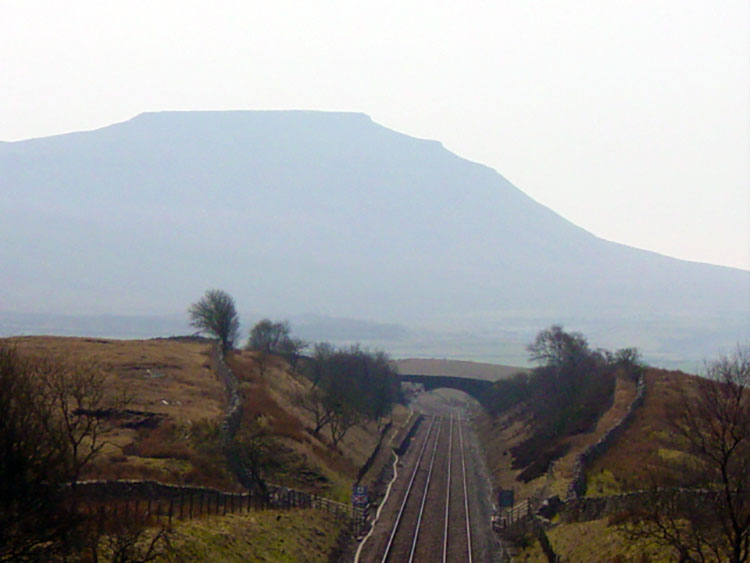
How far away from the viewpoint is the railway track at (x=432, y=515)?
3753 cm

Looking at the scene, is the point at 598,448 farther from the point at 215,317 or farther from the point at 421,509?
the point at 215,317

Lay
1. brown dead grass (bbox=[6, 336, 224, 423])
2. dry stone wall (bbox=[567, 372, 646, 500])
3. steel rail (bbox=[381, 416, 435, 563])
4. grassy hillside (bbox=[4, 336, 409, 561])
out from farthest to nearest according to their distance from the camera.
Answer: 1. brown dead grass (bbox=[6, 336, 224, 423])
2. dry stone wall (bbox=[567, 372, 646, 500])
3. steel rail (bbox=[381, 416, 435, 563])
4. grassy hillside (bbox=[4, 336, 409, 561])

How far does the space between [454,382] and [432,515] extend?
11396 centimetres

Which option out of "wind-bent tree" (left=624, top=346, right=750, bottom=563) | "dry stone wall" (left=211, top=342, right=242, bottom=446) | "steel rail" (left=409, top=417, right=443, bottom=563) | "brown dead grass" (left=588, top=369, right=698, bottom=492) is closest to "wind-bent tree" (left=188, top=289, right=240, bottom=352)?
"dry stone wall" (left=211, top=342, right=242, bottom=446)

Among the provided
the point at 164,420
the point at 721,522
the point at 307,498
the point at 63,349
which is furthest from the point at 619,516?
the point at 63,349

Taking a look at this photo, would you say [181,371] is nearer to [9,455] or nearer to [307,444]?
[307,444]

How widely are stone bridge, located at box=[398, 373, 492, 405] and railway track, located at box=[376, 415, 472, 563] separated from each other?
7220cm

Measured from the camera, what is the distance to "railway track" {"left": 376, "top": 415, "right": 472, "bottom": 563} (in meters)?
37.5

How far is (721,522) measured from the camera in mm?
21734

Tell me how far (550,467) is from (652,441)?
669cm

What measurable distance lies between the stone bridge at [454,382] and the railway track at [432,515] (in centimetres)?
7220

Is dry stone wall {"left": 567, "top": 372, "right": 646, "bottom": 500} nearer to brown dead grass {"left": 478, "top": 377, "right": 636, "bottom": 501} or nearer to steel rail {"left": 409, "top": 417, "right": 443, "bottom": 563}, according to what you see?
brown dead grass {"left": 478, "top": 377, "right": 636, "bottom": 501}

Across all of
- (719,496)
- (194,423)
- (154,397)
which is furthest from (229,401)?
(719,496)

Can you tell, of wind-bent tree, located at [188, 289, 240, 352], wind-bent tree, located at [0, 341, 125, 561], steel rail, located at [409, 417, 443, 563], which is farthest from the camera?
wind-bent tree, located at [188, 289, 240, 352]
